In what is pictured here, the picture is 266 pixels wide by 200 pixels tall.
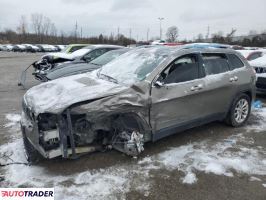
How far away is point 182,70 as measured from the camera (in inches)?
196

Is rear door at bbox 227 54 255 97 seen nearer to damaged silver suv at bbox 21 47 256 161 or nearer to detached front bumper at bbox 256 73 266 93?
damaged silver suv at bbox 21 47 256 161

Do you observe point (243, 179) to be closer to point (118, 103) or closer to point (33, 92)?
point (118, 103)

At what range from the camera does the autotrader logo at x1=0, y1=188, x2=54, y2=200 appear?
130 inches

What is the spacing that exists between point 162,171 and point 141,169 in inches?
11.6

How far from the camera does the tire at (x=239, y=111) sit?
5930 mm

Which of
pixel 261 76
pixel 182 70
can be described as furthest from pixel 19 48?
pixel 182 70

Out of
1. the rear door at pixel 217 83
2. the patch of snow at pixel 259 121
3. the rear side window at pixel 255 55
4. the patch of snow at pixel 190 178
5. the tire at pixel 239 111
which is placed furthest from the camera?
the rear side window at pixel 255 55

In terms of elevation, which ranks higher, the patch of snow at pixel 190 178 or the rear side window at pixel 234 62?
the rear side window at pixel 234 62

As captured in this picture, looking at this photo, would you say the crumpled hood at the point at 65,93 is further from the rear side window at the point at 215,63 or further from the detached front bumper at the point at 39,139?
the rear side window at the point at 215,63

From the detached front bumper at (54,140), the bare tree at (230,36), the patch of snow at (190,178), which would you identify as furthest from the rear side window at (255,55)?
the bare tree at (230,36)

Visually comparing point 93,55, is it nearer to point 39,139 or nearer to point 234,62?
point 234,62

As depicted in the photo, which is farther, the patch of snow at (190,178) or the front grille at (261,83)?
the front grille at (261,83)

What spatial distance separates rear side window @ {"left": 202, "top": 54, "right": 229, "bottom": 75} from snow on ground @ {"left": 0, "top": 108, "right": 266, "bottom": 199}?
1290 millimetres

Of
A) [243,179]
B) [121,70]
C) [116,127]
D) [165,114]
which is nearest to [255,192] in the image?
[243,179]
